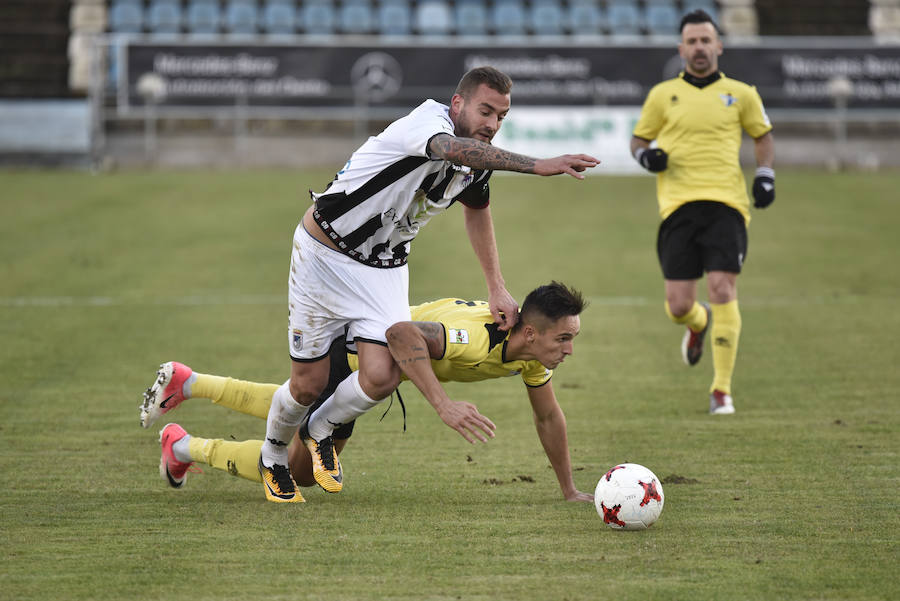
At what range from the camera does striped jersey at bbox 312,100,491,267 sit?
4.98 m

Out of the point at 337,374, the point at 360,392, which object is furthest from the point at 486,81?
the point at 337,374

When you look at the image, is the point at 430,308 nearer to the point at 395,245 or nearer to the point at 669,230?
the point at 395,245

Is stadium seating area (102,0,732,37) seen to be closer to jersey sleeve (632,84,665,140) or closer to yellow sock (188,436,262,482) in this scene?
jersey sleeve (632,84,665,140)

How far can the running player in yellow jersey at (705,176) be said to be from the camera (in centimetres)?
766

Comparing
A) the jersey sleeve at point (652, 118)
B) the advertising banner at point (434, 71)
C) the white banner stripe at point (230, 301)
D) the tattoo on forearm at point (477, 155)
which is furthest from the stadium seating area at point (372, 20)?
the tattoo on forearm at point (477, 155)

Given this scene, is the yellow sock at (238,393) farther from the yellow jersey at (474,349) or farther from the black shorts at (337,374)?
the yellow jersey at (474,349)

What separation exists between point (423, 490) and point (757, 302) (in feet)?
24.9

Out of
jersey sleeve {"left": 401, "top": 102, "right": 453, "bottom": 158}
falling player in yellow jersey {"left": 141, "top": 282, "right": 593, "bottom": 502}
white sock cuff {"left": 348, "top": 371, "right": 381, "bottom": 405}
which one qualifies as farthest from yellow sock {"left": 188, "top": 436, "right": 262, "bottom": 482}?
jersey sleeve {"left": 401, "top": 102, "right": 453, "bottom": 158}

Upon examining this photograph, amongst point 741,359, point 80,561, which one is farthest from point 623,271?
point 80,561

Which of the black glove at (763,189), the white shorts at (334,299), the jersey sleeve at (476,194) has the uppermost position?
the jersey sleeve at (476,194)

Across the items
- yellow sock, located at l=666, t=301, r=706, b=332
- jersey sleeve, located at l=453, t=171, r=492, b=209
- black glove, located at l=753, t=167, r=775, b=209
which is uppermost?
jersey sleeve, located at l=453, t=171, r=492, b=209

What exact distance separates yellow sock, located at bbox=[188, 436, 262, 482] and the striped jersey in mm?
1070

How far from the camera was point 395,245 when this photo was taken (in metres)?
5.28

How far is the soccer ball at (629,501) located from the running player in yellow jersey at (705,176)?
114 inches
